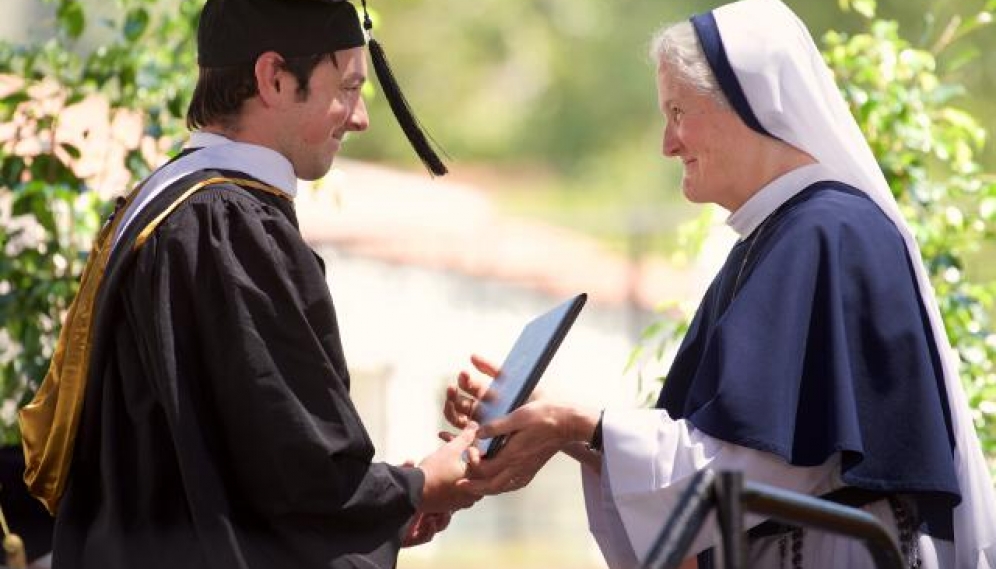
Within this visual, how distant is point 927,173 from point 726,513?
3.05 meters

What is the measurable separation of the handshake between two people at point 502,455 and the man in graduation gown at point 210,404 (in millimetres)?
151

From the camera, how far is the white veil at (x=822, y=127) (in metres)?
3.59

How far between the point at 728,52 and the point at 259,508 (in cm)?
120

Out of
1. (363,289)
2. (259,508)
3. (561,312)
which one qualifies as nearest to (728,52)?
(561,312)

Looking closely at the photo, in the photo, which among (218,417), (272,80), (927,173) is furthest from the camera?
(927,173)

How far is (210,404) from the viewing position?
11.3 feet

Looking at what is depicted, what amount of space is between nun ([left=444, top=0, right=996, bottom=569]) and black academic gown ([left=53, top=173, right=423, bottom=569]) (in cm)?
47

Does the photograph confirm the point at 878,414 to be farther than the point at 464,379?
No

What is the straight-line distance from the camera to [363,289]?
46.1 feet

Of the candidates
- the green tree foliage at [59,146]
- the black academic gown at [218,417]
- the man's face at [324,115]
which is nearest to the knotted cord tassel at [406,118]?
the man's face at [324,115]

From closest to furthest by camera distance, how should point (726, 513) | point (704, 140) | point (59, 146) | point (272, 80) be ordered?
point (726, 513)
point (272, 80)
point (704, 140)
point (59, 146)

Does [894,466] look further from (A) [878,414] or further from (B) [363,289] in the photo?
(B) [363,289]

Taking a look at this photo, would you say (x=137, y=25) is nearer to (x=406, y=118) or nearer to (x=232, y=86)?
(x=406, y=118)

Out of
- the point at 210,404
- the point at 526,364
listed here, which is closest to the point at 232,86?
the point at 210,404
